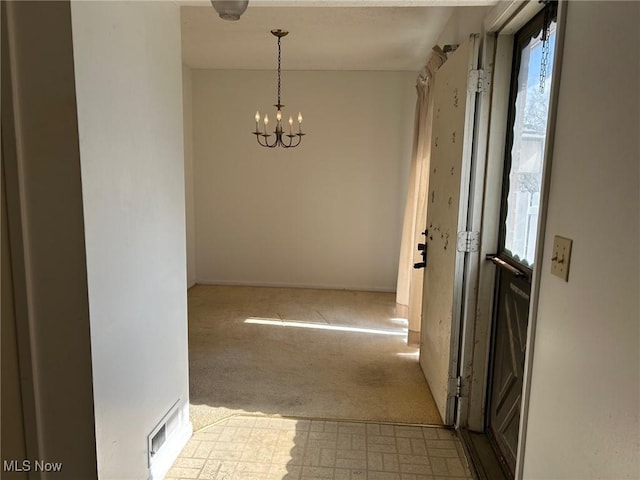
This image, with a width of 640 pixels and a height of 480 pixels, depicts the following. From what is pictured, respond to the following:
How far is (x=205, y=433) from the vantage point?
2291 mm

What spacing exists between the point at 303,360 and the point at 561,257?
2.31m

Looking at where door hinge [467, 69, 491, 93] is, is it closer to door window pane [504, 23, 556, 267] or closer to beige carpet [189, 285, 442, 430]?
door window pane [504, 23, 556, 267]

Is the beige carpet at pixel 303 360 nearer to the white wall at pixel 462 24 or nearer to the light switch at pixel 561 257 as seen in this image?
the light switch at pixel 561 257

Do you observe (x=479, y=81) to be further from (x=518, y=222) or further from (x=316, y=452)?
(x=316, y=452)

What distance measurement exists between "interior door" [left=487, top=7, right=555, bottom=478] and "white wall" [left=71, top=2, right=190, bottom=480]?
1501mm

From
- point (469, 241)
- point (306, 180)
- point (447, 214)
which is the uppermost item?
point (306, 180)

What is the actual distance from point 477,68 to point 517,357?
4.34 ft

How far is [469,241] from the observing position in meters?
2.16

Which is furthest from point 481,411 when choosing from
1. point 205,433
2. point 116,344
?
point 116,344

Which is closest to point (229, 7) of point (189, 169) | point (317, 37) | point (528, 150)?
point (528, 150)

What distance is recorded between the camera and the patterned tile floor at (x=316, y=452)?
6.54 ft

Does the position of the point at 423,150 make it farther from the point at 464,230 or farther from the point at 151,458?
the point at 151,458

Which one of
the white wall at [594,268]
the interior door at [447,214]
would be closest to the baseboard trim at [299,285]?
the interior door at [447,214]

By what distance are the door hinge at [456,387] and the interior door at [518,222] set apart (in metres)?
0.15
